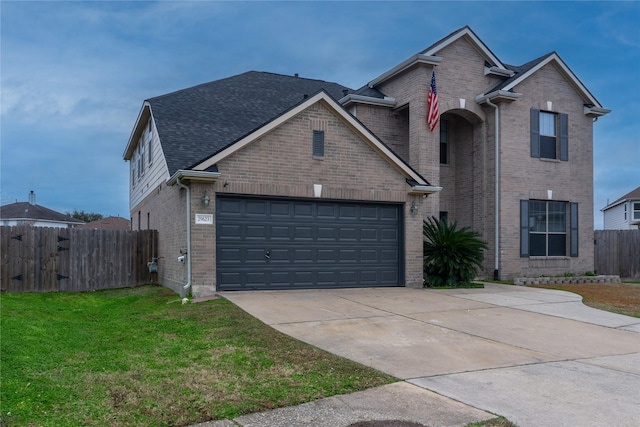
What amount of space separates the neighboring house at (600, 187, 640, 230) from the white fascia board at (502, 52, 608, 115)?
2633 centimetres

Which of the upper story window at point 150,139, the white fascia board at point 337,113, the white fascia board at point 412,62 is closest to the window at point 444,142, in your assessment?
the white fascia board at point 412,62

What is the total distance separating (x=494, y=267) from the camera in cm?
1834

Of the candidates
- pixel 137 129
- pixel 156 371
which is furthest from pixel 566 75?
pixel 156 371

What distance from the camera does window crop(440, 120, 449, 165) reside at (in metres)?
20.0

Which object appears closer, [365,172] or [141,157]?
[365,172]

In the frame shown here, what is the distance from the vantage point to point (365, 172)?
1441cm

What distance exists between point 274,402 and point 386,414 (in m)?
1.07

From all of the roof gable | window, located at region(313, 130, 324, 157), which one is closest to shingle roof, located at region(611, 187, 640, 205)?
the roof gable

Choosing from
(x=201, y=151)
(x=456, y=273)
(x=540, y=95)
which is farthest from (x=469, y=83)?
(x=201, y=151)

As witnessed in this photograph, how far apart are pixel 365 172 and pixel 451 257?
3.67 metres

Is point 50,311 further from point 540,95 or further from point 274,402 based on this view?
point 540,95

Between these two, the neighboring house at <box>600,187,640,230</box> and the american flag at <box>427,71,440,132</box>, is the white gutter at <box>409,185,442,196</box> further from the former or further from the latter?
the neighboring house at <box>600,187,640,230</box>

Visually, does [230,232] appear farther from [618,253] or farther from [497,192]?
[618,253]

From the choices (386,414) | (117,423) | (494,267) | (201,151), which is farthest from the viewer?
(494,267)
